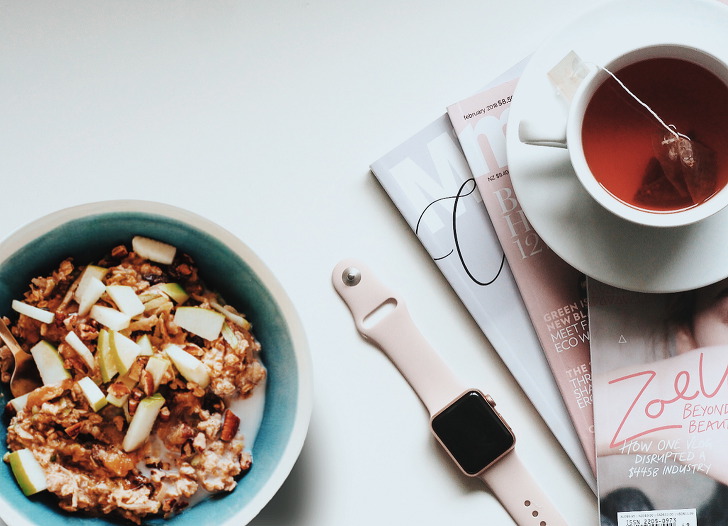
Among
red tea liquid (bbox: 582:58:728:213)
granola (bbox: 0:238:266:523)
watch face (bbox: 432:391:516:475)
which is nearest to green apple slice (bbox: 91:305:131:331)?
granola (bbox: 0:238:266:523)

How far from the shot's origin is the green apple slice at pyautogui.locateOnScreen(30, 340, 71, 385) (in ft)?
2.83

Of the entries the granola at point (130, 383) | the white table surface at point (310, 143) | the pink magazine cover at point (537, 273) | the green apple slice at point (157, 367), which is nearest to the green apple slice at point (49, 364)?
the granola at point (130, 383)

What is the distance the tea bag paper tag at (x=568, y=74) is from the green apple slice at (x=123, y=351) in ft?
1.96

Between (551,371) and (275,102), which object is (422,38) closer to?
(275,102)

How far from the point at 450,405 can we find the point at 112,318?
0.45 meters

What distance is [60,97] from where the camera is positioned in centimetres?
99

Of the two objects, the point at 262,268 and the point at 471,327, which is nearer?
the point at 262,268

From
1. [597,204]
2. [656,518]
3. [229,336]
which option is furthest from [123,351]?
[656,518]

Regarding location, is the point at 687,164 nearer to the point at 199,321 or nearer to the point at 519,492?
the point at 519,492

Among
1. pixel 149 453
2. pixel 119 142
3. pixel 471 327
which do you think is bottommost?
pixel 471 327

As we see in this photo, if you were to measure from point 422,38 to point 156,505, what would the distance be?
2.30 ft

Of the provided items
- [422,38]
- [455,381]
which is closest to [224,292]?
[455,381]

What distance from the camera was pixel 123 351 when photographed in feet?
2.77

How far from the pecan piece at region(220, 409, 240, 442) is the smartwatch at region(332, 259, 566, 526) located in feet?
0.67
